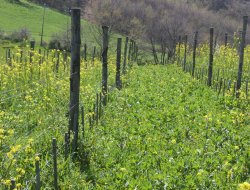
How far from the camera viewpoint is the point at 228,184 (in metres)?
5.18

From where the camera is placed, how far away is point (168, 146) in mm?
6719

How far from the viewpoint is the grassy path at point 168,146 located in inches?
211

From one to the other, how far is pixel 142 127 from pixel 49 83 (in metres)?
3.07

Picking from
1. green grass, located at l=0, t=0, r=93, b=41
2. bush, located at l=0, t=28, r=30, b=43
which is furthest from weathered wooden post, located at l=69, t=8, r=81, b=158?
green grass, located at l=0, t=0, r=93, b=41

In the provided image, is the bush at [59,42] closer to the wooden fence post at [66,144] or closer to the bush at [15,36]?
the bush at [15,36]

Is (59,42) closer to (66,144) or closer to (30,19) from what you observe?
(30,19)

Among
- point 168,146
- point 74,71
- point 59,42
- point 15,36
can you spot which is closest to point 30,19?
point 15,36

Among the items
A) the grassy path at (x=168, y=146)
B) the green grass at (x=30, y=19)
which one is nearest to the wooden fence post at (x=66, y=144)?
the grassy path at (x=168, y=146)

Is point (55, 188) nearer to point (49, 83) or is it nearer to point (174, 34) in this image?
point (49, 83)

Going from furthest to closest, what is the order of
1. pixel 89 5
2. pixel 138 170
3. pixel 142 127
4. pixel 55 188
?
pixel 89 5
pixel 142 127
pixel 138 170
pixel 55 188

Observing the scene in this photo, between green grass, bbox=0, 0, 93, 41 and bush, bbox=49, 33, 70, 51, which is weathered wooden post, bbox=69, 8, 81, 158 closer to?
bush, bbox=49, 33, 70, 51

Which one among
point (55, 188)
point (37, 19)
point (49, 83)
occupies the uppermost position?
point (37, 19)

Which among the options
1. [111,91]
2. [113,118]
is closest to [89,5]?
[111,91]

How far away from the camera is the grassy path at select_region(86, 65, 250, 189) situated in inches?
211
